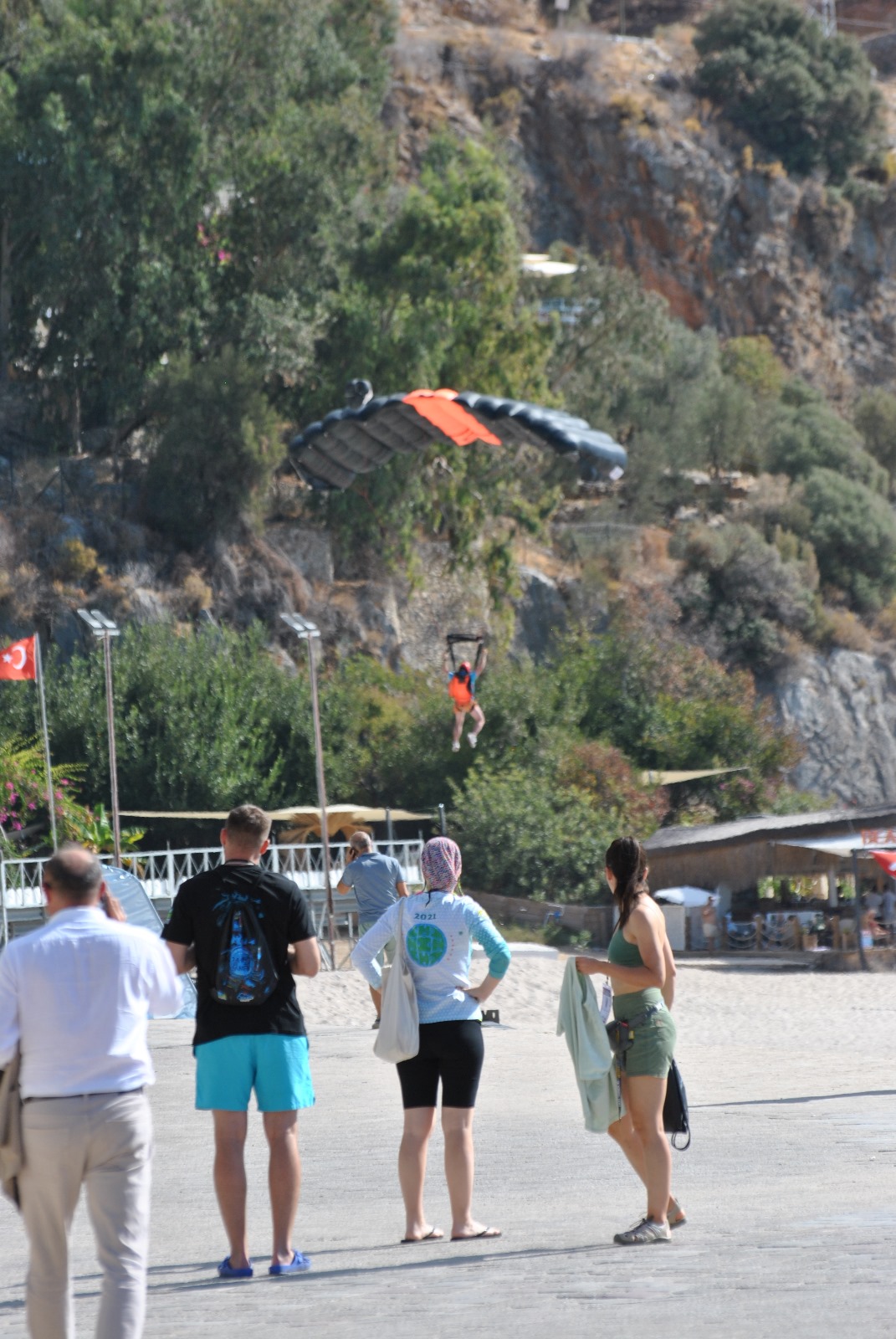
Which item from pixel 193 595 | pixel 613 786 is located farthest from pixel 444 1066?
pixel 193 595

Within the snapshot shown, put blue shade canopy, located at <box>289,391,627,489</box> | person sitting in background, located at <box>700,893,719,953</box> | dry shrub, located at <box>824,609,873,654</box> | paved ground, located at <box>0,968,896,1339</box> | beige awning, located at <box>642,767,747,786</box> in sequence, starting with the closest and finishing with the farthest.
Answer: paved ground, located at <box>0,968,896,1339</box>, blue shade canopy, located at <box>289,391,627,489</box>, person sitting in background, located at <box>700,893,719,953</box>, beige awning, located at <box>642,767,747,786</box>, dry shrub, located at <box>824,609,873,654</box>

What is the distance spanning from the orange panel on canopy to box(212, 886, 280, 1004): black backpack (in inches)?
766

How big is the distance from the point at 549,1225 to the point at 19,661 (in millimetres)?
22059

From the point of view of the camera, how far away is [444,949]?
6.70 meters

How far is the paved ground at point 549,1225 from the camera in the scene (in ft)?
16.9

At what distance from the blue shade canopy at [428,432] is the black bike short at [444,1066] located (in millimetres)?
16260

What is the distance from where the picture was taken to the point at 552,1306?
17.2 ft

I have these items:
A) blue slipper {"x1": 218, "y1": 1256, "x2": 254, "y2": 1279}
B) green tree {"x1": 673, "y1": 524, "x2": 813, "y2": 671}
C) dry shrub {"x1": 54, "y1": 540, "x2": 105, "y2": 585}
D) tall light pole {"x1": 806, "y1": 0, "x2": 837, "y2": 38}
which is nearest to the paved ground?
blue slipper {"x1": 218, "y1": 1256, "x2": 254, "y2": 1279}

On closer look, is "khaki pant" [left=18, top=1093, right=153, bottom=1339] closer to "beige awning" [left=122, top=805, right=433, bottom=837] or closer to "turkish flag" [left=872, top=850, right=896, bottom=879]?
"turkish flag" [left=872, top=850, right=896, bottom=879]

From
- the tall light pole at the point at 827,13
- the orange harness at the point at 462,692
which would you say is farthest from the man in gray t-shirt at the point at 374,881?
the tall light pole at the point at 827,13

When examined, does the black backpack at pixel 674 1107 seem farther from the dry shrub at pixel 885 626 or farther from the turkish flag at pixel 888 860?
the dry shrub at pixel 885 626

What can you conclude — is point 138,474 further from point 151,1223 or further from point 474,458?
point 151,1223

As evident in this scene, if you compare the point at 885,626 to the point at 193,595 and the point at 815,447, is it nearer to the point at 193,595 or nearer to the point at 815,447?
the point at 815,447

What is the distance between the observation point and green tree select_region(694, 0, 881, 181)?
61000 millimetres
